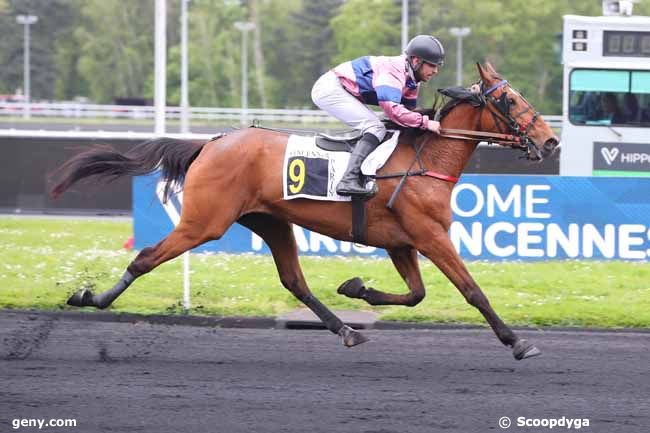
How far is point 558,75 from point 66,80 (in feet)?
95.4

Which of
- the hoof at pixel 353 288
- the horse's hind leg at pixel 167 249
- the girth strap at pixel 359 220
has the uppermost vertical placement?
the girth strap at pixel 359 220

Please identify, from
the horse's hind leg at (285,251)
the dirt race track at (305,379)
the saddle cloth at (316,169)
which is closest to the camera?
the dirt race track at (305,379)

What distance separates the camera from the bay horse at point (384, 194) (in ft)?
27.1

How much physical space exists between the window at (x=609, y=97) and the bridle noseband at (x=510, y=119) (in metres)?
10.3

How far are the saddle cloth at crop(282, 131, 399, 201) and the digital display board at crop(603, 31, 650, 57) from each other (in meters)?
10.7

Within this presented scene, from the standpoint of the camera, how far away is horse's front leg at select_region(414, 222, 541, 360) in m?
7.95

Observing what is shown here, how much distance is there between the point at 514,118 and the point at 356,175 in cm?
122

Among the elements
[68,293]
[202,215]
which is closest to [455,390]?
[202,215]

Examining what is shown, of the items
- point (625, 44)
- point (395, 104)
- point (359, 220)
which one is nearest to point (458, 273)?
point (359, 220)

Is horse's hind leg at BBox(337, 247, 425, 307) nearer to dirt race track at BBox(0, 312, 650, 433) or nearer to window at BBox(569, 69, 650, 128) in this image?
dirt race track at BBox(0, 312, 650, 433)

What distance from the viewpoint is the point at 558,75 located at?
158ft

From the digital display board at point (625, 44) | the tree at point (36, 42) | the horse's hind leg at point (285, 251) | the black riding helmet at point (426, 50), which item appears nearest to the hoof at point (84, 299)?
the horse's hind leg at point (285, 251)

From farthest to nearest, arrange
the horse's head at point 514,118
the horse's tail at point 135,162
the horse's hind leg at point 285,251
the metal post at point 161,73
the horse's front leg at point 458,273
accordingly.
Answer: the metal post at point 161,73
the horse's tail at point 135,162
the horse's hind leg at point 285,251
the horse's head at point 514,118
the horse's front leg at point 458,273

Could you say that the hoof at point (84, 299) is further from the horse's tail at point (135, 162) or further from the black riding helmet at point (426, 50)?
the black riding helmet at point (426, 50)
